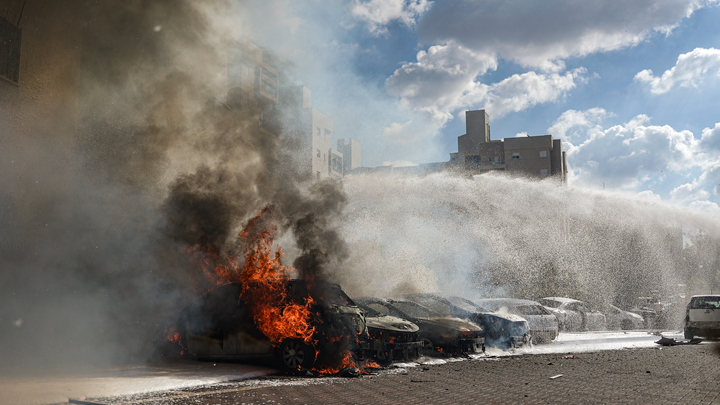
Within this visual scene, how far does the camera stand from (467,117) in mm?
69250

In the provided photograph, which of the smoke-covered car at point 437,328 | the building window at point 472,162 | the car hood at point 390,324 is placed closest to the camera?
the car hood at point 390,324

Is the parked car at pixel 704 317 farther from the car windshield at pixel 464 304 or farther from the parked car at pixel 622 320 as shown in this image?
the parked car at pixel 622 320

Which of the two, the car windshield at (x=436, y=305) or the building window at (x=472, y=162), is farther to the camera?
the building window at (x=472, y=162)

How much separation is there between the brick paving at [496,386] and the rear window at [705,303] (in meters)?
6.04

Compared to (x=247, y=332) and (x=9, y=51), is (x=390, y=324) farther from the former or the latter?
(x=9, y=51)

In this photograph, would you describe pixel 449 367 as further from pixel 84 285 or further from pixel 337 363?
pixel 84 285

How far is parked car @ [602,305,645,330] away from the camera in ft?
86.1

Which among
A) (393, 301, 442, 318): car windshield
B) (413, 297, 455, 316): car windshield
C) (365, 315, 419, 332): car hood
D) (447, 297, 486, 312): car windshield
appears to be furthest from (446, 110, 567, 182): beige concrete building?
(365, 315, 419, 332): car hood

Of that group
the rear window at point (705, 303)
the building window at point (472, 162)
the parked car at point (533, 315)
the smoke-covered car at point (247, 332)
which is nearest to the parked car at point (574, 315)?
the parked car at point (533, 315)

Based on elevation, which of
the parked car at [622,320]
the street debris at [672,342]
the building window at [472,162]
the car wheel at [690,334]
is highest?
the building window at [472,162]

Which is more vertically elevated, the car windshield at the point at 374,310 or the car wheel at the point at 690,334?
the car windshield at the point at 374,310

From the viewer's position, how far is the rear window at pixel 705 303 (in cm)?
1667

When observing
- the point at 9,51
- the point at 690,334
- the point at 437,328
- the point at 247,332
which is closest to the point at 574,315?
the point at 690,334

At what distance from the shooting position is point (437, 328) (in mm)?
12273
